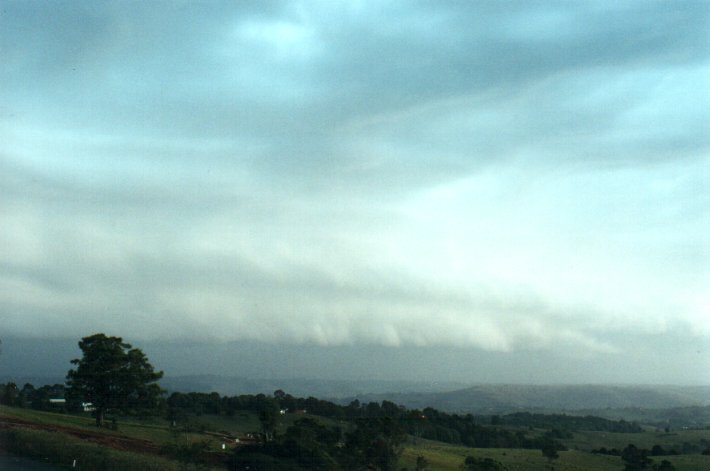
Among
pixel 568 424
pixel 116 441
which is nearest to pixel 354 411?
pixel 116 441

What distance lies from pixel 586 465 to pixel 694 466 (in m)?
10.1

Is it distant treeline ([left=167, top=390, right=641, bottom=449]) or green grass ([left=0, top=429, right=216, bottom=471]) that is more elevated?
green grass ([left=0, top=429, right=216, bottom=471])

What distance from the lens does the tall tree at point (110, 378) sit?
5825 centimetres

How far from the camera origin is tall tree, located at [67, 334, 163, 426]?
5825 centimetres

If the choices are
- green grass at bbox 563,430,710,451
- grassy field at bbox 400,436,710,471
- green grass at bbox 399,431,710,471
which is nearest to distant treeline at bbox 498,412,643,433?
green grass at bbox 563,430,710,451

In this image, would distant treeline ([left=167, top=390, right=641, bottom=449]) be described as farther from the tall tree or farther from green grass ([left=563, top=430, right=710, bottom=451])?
green grass ([left=563, top=430, right=710, bottom=451])

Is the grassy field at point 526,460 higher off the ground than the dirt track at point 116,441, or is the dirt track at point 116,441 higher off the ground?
the dirt track at point 116,441

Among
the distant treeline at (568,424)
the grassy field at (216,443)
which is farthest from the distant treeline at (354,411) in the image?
the distant treeline at (568,424)

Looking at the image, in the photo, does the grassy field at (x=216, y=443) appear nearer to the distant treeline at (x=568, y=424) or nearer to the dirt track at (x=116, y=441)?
the dirt track at (x=116, y=441)

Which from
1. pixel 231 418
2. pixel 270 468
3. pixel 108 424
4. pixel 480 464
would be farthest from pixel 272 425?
pixel 231 418

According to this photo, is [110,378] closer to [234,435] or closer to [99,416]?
[99,416]

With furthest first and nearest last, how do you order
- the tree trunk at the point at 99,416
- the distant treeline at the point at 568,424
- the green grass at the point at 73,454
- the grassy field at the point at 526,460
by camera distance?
the distant treeline at the point at 568,424, the tree trunk at the point at 99,416, the grassy field at the point at 526,460, the green grass at the point at 73,454

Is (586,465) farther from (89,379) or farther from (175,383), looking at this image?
(175,383)

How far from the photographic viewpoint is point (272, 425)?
38406 millimetres
